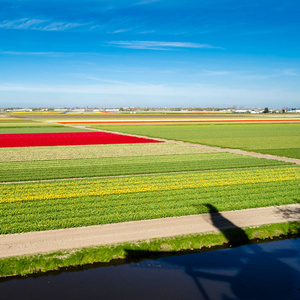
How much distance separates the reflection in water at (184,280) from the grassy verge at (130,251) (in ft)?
0.82

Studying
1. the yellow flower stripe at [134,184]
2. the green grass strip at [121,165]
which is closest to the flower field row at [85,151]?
the green grass strip at [121,165]

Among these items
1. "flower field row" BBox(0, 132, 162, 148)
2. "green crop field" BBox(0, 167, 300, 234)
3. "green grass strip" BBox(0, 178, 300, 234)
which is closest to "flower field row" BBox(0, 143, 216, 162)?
"flower field row" BBox(0, 132, 162, 148)

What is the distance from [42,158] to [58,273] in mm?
18703

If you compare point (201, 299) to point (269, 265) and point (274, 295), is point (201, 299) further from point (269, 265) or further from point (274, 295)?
point (269, 265)

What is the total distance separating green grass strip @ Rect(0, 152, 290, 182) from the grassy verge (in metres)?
9.95

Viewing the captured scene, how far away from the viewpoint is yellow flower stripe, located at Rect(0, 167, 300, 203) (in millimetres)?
14914

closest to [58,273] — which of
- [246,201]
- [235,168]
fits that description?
[246,201]

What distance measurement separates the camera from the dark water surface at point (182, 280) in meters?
7.65

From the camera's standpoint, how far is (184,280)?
8.26m

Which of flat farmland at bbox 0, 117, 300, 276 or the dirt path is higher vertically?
flat farmland at bbox 0, 117, 300, 276

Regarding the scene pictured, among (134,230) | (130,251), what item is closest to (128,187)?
(134,230)

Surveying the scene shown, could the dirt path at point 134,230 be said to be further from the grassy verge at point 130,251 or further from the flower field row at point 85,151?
the flower field row at point 85,151

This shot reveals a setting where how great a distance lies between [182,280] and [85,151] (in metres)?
23.1

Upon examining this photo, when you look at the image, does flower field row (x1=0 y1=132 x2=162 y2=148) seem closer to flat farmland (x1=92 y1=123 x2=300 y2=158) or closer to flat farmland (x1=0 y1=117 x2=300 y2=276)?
flat farmland (x1=92 y1=123 x2=300 y2=158)
